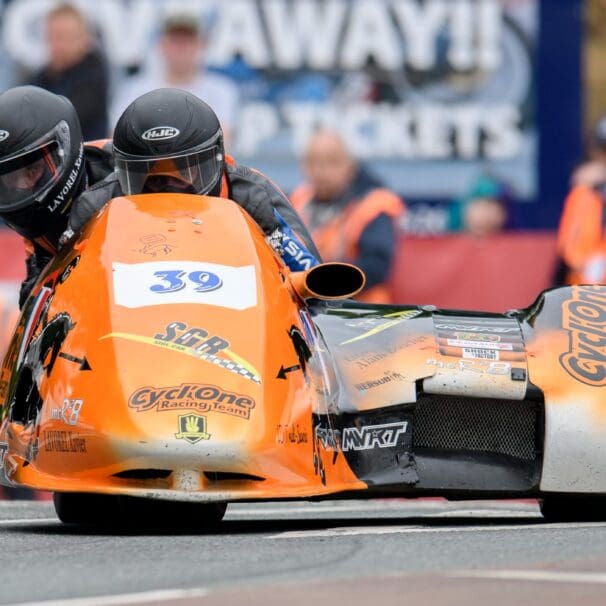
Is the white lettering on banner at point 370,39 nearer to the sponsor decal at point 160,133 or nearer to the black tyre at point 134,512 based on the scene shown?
the sponsor decal at point 160,133

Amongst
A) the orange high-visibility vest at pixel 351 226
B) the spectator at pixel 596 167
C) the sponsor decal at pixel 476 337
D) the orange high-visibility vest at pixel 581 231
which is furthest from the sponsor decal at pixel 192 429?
the spectator at pixel 596 167

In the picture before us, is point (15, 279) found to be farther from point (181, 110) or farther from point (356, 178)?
point (181, 110)

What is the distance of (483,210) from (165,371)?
25.7 ft

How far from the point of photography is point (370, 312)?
8.27m

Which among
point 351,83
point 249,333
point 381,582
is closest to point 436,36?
point 351,83

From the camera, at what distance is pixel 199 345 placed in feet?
23.0

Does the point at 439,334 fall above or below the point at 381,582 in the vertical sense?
below

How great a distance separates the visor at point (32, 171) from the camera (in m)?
8.47

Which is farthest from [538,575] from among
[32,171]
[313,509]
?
[313,509]

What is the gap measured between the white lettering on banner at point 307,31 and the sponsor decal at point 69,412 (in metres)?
7.52

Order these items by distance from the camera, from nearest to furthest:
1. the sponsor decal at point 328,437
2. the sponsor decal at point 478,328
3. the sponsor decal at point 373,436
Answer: the sponsor decal at point 328,437, the sponsor decal at point 373,436, the sponsor decal at point 478,328

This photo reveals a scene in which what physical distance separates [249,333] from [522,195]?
7701 millimetres

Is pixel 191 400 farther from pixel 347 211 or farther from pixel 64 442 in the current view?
pixel 347 211

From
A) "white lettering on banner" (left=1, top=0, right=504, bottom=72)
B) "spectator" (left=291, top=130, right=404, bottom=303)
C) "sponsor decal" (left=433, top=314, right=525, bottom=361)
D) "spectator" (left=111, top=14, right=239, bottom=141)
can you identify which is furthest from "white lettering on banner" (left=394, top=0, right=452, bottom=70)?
"sponsor decal" (left=433, top=314, right=525, bottom=361)
